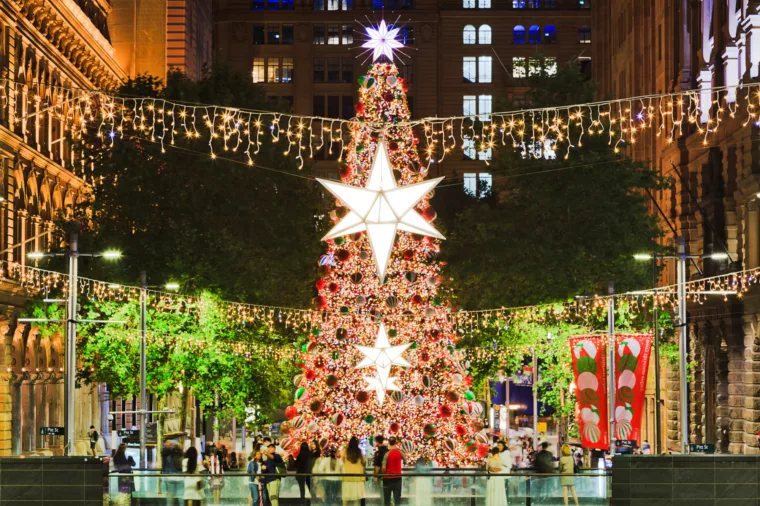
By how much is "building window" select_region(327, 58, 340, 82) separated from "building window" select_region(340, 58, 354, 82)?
0.36 metres

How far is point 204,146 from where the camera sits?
60.1 metres

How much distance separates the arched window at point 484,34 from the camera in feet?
427

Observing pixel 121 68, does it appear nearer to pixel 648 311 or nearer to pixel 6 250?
pixel 6 250

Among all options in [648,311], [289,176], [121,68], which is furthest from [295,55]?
[648,311]

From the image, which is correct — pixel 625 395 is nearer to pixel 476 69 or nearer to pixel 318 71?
pixel 476 69

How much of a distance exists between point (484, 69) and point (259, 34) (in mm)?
20125

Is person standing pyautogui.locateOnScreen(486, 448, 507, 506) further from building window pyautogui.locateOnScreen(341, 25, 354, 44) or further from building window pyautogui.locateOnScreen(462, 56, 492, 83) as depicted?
building window pyautogui.locateOnScreen(341, 25, 354, 44)

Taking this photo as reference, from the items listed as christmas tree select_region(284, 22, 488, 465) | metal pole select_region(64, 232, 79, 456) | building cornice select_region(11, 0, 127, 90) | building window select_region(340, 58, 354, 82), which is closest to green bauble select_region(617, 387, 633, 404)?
christmas tree select_region(284, 22, 488, 465)

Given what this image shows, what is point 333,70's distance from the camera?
13050 centimetres

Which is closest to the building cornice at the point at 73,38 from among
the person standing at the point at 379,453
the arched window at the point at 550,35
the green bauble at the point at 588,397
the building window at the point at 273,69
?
the green bauble at the point at 588,397

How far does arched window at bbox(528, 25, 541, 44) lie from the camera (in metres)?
131

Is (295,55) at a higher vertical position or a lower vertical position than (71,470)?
higher

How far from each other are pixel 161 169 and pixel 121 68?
1011 inches

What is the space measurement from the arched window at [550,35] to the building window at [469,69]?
6.90 metres
